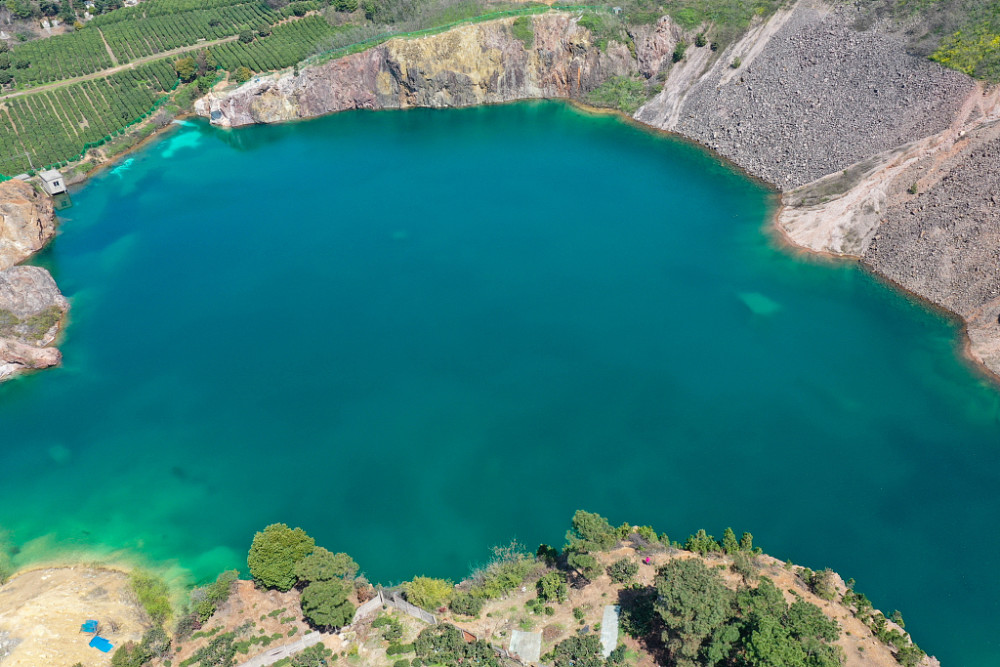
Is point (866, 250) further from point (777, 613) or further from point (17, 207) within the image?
point (17, 207)

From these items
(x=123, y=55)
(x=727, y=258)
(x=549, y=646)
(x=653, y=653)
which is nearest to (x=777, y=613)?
(x=653, y=653)

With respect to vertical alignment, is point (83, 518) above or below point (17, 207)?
below

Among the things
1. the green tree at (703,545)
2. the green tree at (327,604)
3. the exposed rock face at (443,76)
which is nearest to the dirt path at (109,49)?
the exposed rock face at (443,76)

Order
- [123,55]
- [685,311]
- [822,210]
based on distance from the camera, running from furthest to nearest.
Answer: [123,55]
[822,210]
[685,311]

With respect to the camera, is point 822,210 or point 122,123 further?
point 122,123

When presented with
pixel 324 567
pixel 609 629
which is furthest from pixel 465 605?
pixel 324 567

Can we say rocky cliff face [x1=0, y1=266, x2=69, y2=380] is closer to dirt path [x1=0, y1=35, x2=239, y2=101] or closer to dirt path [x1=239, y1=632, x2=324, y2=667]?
dirt path [x1=239, y1=632, x2=324, y2=667]

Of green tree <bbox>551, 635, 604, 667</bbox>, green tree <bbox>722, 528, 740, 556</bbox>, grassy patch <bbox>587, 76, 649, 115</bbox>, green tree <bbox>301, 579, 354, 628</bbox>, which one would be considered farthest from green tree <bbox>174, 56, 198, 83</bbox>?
green tree <bbox>722, 528, 740, 556</bbox>
